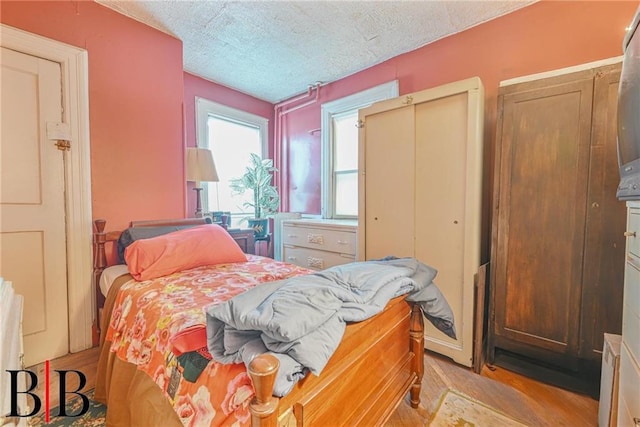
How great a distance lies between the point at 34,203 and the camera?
1.81 meters

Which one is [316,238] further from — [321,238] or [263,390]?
[263,390]

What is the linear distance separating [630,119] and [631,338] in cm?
86

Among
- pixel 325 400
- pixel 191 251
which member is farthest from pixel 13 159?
pixel 325 400

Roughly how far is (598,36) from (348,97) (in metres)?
1.97

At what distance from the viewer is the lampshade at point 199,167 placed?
2.59m

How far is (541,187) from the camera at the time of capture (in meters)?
1.67

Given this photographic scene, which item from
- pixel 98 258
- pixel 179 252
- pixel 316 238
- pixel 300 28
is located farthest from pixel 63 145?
pixel 316 238

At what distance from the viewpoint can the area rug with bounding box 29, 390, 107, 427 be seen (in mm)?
1354

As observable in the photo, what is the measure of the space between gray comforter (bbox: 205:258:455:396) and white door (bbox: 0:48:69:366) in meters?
1.82

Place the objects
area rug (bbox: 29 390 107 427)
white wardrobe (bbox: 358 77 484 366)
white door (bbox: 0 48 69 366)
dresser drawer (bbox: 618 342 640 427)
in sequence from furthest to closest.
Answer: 1. white wardrobe (bbox: 358 77 484 366)
2. white door (bbox: 0 48 69 366)
3. area rug (bbox: 29 390 107 427)
4. dresser drawer (bbox: 618 342 640 427)

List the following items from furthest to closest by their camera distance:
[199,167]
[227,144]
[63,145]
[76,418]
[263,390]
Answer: [227,144]
[199,167]
[63,145]
[76,418]
[263,390]

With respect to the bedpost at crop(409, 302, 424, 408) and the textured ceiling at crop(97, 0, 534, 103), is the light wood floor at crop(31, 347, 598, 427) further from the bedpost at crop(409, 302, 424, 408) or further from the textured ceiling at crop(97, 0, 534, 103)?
the textured ceiling at crop(97, 0, 534, 103)

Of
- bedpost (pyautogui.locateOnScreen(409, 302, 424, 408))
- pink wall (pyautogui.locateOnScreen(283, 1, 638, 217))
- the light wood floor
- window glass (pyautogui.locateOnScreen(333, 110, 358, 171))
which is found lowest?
the light wood floor

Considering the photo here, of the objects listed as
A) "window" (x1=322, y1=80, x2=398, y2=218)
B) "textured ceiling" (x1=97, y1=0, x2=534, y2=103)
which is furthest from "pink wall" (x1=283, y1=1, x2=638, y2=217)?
"window" (x1=322, y1=80, x2=398, y2=218)
